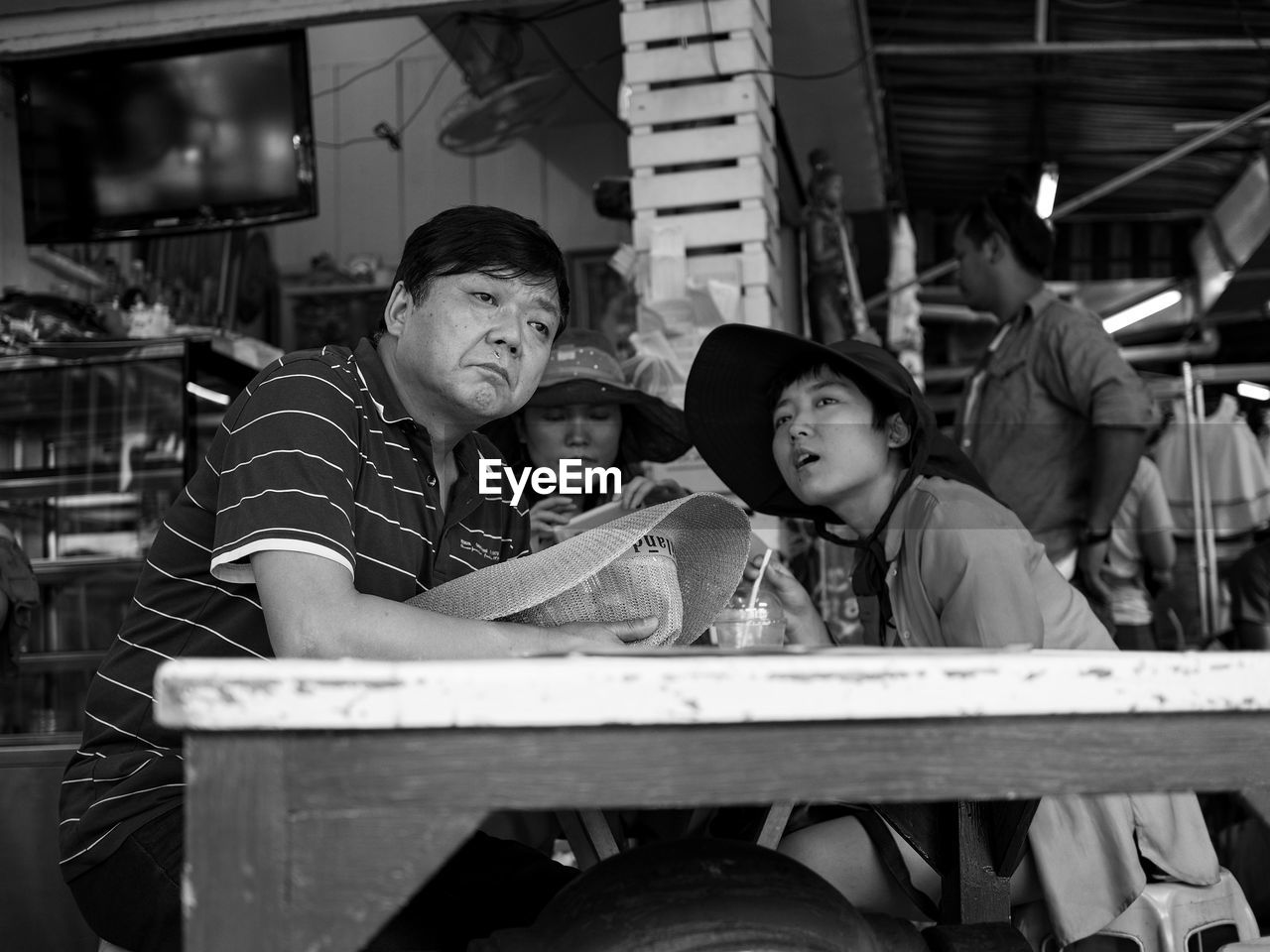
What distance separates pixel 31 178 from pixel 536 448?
291 cm

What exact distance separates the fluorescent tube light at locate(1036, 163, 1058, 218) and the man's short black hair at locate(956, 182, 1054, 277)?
14.2ft

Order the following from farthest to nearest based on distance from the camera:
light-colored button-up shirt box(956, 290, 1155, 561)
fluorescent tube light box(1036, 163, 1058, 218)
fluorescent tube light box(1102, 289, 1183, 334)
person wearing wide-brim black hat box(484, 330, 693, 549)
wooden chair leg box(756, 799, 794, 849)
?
1. fluorescent tube light box(1102, 289, 1183, 334)
2. fluorescent tube light box(1036, 163, 1058, 218)
3. light-colored button-up shirt box(956, 290, 1155, 561)
4. person wearing wide-brim black hat box(484, 330, 693, 549)
5. wooden chair leg box(756, 799, 794, 849)

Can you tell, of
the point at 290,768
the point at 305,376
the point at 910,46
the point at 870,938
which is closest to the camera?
the point at 290,768

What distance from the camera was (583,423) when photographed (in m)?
3.06

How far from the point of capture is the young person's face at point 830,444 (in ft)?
7.70

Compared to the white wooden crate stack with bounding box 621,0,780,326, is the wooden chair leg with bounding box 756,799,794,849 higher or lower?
lower

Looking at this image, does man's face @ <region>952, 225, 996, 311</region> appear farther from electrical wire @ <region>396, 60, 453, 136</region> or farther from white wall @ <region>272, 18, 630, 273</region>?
electrical wire @ <region>396, 60, 453, 136</region>

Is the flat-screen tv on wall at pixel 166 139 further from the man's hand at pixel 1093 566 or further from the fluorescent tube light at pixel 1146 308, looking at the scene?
the fluorescent tube light at pixel 1146 308

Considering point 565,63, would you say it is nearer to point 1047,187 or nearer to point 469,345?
point 1047,187

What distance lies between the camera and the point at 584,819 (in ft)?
5.56

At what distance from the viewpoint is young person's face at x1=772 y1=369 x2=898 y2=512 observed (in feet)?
7.70

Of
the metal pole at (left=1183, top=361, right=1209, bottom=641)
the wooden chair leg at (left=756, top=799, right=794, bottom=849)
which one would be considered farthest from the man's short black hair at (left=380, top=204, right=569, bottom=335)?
the metal pole at (left=1183, top=361, right=1209, bottom=641)

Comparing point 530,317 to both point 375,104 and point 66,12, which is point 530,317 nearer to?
point 66,12

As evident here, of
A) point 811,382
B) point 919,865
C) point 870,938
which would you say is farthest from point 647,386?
point 870,938
